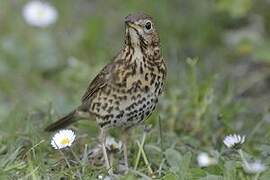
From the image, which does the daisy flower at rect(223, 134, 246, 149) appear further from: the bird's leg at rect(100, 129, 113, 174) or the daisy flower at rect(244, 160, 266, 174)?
the bird's leg at rect(100, 129, 113, 174)

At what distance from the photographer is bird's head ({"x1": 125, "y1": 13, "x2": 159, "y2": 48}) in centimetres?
552

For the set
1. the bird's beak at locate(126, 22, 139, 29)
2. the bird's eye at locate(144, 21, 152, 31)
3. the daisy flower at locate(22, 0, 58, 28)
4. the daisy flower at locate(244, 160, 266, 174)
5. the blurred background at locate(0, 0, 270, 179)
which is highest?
the daisy flower at locate(22, 0, 58, 28)

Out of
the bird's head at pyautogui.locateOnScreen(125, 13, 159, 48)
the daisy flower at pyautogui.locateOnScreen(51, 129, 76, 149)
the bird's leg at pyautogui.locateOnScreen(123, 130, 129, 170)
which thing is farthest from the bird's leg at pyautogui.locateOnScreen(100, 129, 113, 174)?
the bird's head at pyautogui.locateOnScreen(125, 13, 159, 48)

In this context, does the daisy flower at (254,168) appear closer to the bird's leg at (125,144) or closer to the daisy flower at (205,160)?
the daisy flower at (205,160)

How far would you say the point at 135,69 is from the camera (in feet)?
18.6

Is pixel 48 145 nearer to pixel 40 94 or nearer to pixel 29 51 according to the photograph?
pixel 40 94

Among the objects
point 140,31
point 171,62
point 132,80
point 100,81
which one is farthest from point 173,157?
point 171,62

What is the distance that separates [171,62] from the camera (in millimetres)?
8742

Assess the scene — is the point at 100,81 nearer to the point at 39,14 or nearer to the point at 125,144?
the point at 125,144

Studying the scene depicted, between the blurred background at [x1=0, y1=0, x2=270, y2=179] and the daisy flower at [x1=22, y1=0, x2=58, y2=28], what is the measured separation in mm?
25

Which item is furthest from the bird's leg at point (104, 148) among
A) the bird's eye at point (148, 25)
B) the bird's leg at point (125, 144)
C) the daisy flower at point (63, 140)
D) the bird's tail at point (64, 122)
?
the bird's eye at point (148, 25)

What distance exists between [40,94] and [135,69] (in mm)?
2640

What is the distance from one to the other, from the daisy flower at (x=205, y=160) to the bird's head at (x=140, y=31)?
775mm

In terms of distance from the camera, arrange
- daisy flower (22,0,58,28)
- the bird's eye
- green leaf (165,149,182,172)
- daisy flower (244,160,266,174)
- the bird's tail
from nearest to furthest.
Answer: daisy flower (244,160,266,174) < the bird's eye < green leaf (165,149,182,172) < the bird's tail < daisy flower (22,0,58,28)
